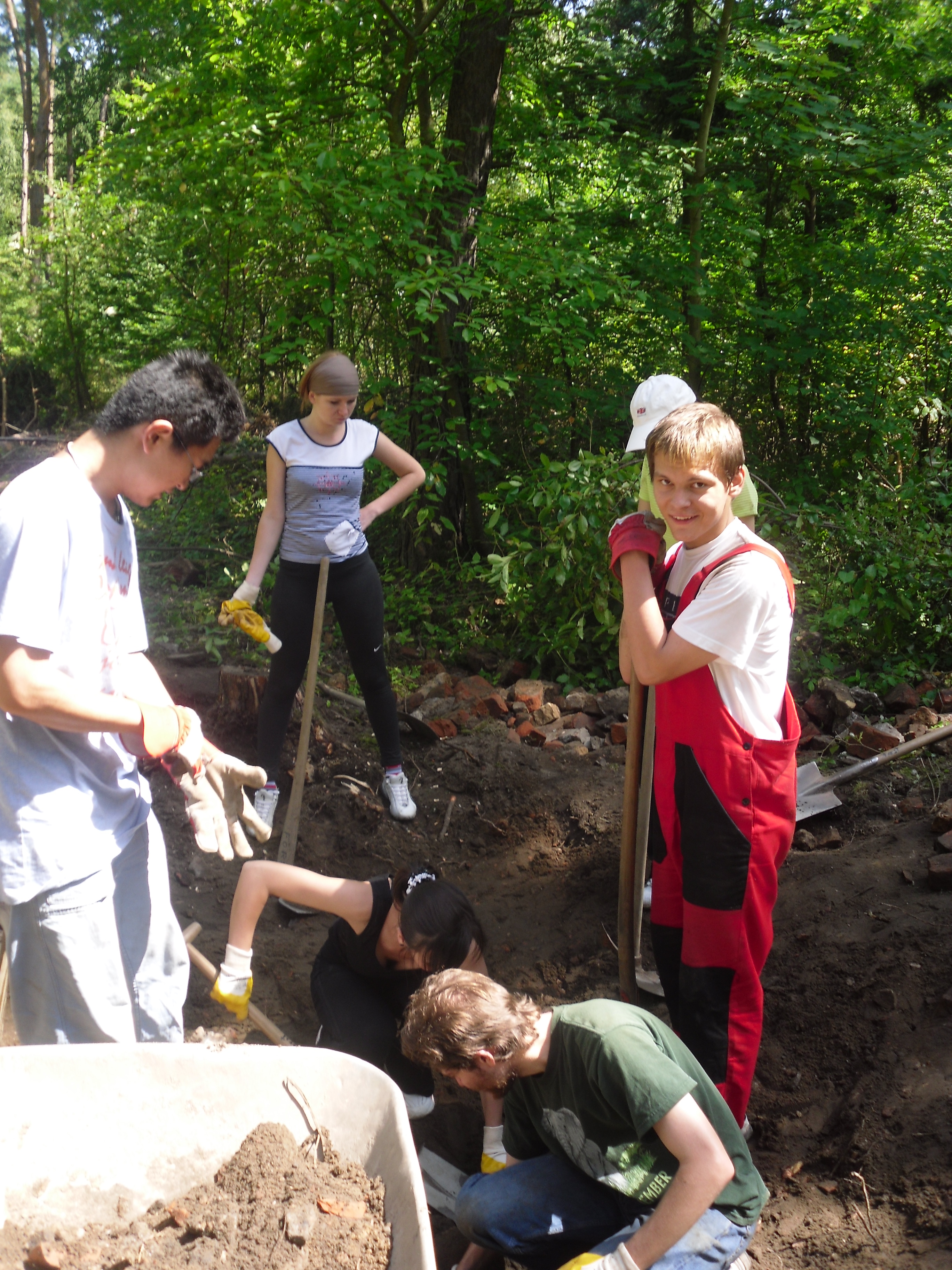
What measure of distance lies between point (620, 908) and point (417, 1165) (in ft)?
4.27

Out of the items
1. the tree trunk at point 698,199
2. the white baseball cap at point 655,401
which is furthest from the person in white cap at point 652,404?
the tree trunk at point 698,199

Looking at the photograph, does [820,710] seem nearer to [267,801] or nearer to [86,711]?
[267,801]

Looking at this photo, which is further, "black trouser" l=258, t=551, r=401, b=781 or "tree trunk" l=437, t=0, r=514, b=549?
"tree trunk" l=437, t=0, r=514, b=549

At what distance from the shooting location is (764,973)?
9.37 feet

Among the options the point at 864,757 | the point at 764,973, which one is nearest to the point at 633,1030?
the point at 764,973

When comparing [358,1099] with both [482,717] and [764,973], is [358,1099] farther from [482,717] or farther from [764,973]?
[482,717]

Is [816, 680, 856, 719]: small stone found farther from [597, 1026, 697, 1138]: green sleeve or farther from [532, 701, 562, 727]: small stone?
[597, 1026, 697, 1138]: green sleeve

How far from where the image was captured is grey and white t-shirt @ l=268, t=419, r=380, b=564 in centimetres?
347

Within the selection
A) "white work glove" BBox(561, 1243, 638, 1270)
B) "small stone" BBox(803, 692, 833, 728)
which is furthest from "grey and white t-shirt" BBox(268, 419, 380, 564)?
"white work glove" BBox(561, 1243, 638, 1270)

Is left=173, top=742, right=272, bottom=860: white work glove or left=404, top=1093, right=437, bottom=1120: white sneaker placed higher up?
left=173, top=742, right=272, bottom=860: white work glove

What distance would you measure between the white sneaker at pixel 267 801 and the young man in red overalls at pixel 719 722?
Answer: 2.04 m

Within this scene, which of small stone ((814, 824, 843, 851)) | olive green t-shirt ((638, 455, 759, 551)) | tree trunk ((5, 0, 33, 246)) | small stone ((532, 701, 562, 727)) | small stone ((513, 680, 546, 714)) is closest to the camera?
olive green t-shirt ((638, 455, 759, 551))

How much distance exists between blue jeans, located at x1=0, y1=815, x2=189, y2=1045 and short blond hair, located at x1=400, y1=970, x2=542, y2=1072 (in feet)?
1.90

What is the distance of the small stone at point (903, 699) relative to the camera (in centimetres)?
435
